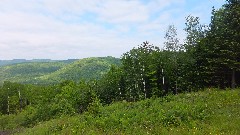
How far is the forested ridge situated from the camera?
769 inches

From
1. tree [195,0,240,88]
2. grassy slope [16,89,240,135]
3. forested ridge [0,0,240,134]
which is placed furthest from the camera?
tree [195,0,240,88]

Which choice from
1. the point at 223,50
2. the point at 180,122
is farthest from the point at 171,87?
the point at 180,122

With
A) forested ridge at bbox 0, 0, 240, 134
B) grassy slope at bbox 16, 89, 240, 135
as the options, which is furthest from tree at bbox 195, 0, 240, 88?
grassy slope at bbox 16, 89, 240, 135

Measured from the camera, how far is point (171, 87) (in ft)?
165

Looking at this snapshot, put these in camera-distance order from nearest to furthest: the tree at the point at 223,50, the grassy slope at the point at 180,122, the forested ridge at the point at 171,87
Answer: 1. the grassy slope at the point at 180,122
2. the forested ridge at the point at 171,87
3. the tree at the point at 223,50

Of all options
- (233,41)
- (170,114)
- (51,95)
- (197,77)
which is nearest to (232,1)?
(233,41)

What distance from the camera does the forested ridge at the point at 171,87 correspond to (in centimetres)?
1953

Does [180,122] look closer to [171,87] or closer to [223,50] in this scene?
[223,50]

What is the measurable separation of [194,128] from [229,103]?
779 centimetres

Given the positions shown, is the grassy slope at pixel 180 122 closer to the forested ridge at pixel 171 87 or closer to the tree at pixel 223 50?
the forested ridge at pixel 171 87

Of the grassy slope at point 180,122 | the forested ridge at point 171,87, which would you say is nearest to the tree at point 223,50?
the forested ridge at point 171,87

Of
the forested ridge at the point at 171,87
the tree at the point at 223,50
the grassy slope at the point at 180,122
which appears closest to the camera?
the grassy slope at the point at 180,122

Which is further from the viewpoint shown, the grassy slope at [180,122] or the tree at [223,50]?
the tree at [223,50]

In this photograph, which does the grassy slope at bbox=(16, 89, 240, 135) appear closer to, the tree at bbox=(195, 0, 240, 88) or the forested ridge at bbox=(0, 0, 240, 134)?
the forested ridge at bbox=(0, 0, 240, 134)
